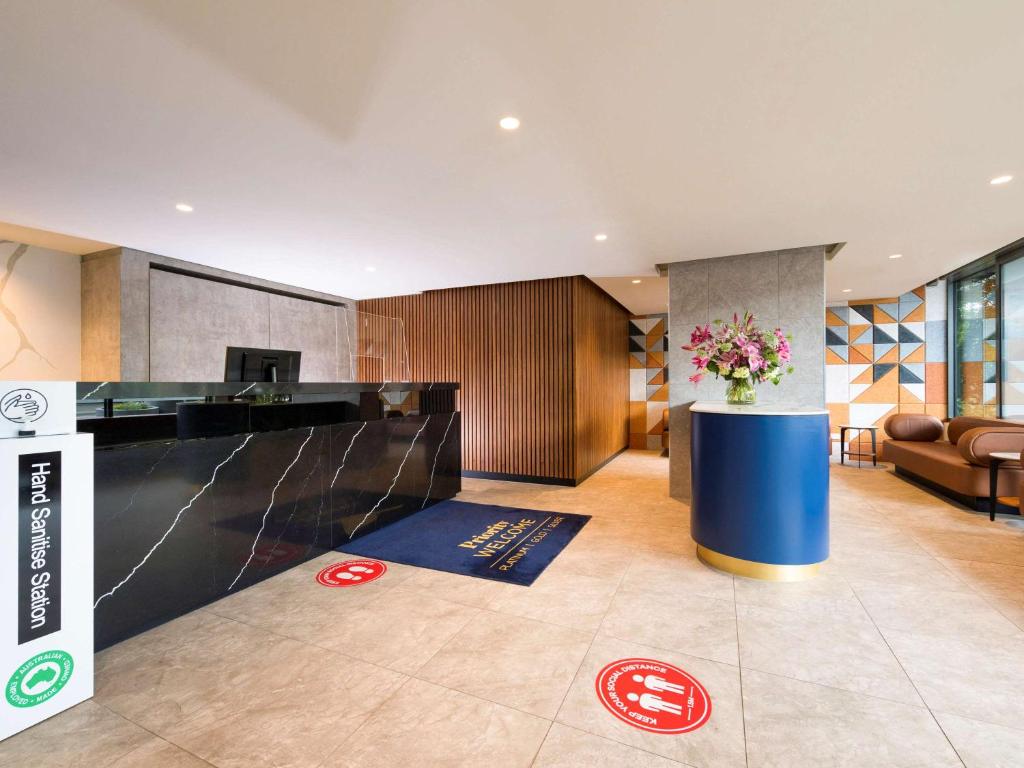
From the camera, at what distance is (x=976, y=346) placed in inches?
263

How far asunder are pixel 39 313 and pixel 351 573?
5.25 metres

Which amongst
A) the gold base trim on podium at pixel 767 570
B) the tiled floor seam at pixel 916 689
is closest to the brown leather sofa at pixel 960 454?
the gold base trim on podium at pixel 767 570

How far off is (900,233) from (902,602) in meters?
3.74

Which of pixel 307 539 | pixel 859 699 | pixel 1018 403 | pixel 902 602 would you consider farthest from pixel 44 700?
pixel 1018 403

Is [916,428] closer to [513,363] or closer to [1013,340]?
[1013,340]

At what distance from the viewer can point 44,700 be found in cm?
184

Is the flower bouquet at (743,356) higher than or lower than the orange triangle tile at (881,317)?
lower

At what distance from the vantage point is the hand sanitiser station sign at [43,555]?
5.80 ft

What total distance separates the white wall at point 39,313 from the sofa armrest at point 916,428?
36.2 ft

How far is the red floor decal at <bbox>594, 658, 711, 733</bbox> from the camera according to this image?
5.89ft

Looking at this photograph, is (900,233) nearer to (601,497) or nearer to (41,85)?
(601,497)

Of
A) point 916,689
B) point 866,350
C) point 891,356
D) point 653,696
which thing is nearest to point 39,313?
point 653,696

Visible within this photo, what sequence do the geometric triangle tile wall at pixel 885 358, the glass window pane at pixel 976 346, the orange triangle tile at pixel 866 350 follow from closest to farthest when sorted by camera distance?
the glass window pane at pixel 976 346
the geometric triangle tile wall at pixel 885 358
the orange triangle tile at pixel 866 350

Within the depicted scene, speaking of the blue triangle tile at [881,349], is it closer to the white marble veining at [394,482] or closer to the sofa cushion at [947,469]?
the sofa cushion at [947,469]
